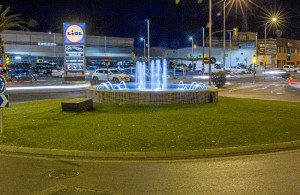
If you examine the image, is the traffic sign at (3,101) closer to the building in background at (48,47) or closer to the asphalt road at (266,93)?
the asphalt road at (266,93)

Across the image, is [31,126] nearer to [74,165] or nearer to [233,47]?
[74,165]

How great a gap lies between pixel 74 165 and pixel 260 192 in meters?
4.11

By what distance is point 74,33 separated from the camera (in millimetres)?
42812

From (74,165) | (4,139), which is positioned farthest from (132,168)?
(4,139)

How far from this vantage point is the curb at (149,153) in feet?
32.1

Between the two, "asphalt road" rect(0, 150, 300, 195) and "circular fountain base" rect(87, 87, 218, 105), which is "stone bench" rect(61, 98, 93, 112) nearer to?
"circular fountain base" rect(87, 87, 218, 105)

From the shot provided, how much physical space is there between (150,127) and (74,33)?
31831mm

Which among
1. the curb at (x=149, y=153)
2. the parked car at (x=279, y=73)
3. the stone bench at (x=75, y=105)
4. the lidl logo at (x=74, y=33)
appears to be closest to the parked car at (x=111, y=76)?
the lidl logo at (x=74, y=33)

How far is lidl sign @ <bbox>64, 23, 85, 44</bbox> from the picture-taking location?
1671 inches

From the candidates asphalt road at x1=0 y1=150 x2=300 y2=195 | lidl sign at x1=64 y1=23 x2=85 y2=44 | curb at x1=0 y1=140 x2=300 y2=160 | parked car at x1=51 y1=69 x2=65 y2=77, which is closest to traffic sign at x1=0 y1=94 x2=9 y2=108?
curb at x1=0 y1=140 x2=300 y2=160

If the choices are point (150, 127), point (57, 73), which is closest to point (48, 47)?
point (57, 73)

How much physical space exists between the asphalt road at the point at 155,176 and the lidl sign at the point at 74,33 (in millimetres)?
33866

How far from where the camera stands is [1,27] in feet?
136

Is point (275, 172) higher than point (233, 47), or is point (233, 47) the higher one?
point (233, 47)
